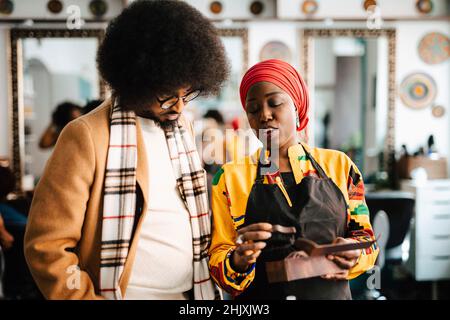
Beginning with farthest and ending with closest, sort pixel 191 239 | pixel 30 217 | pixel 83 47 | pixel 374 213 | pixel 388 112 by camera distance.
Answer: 1. pixel 388 112
2. pixel 83 47
3. pixel 374 213
4. pixel 191 239
5. pixel 30 217

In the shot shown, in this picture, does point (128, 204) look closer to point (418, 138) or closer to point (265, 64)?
point (265, 64)

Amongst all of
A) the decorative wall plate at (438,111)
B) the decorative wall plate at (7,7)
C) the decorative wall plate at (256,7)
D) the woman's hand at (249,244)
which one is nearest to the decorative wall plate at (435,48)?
the decorative wall plate at (438,111)

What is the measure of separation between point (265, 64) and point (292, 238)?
1.14 ft

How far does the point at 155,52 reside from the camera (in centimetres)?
78

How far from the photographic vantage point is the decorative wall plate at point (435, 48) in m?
2.78

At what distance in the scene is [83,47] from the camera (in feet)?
8.54

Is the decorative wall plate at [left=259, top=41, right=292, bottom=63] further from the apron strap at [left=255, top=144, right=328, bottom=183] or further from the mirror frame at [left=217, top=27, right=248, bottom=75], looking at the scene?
the apron strap at [left=255, top=144, right=328, bottom=183]

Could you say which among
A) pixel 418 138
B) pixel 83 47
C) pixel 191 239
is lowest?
pixel 191 239

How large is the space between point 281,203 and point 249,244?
0.35 feet

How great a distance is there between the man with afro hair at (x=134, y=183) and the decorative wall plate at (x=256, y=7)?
2030 millimetres

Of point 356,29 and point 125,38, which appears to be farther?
point 356,29

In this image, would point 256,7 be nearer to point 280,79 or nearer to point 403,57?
point 403,57

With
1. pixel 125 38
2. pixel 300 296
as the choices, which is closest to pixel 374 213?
pixel 300 296

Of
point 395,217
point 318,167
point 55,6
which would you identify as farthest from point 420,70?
point 55,6
